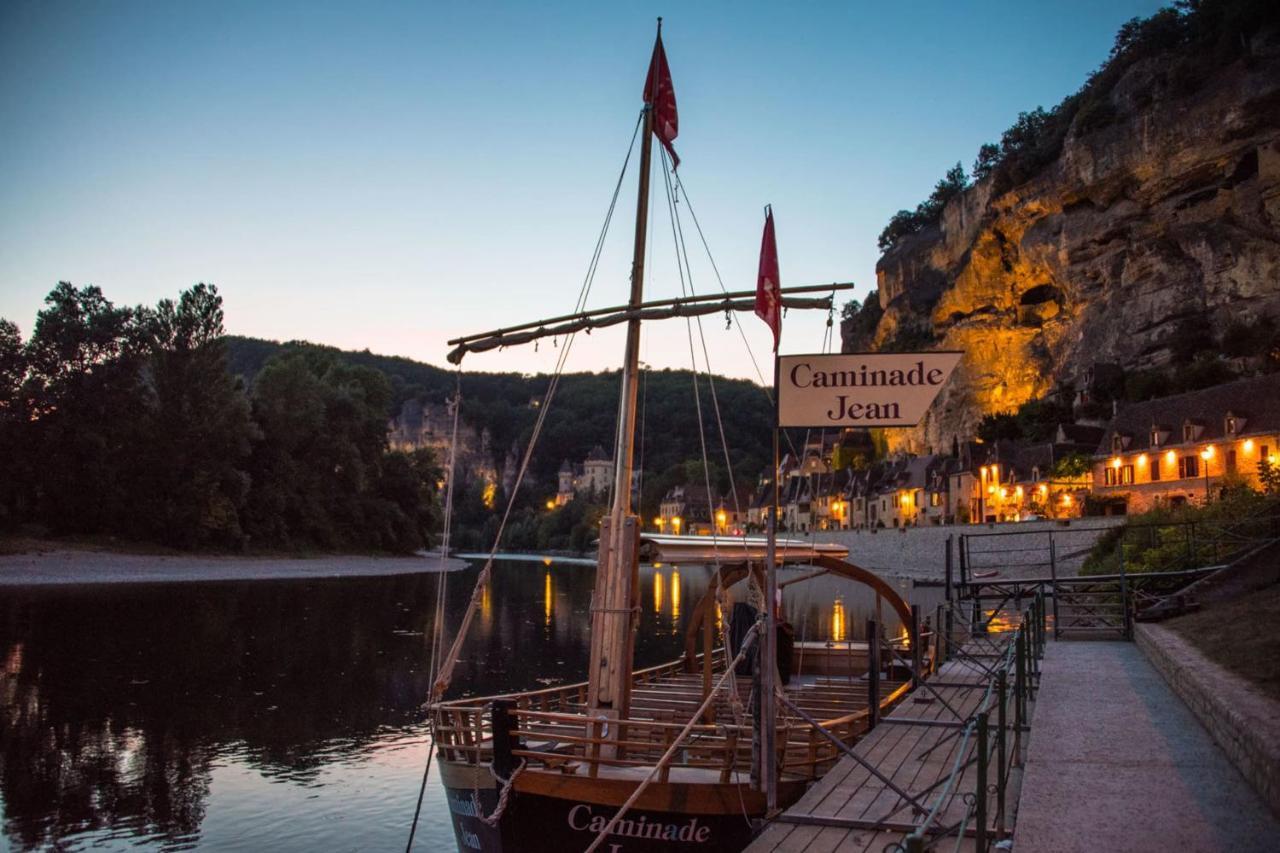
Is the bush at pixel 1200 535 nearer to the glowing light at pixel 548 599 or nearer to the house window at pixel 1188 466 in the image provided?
the glowing light at pixel 548 599

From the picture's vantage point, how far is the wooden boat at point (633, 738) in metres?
9.63

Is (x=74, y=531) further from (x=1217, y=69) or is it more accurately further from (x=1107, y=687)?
(x=1217, y=69)

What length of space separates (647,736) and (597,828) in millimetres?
2199

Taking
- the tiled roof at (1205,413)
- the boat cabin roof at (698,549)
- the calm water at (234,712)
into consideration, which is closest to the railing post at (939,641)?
the boat cabin roof at (698,549)

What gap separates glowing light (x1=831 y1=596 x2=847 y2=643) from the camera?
124 feet

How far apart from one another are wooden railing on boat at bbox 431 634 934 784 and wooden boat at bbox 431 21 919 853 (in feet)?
0.09

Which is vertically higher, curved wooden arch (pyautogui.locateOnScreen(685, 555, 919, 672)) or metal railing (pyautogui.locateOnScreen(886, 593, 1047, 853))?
curved wooden arch (pyautogui.locateOnScreen(685, 555, 919, 672))

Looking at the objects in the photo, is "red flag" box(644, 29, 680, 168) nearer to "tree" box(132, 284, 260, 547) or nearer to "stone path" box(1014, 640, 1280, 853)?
"stone path" box(1014, 640, 1280, 853)

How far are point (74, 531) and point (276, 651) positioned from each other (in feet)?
161

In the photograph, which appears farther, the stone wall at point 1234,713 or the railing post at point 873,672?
the railing post at point 873,672

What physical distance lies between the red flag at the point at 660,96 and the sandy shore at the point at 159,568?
52.0 m

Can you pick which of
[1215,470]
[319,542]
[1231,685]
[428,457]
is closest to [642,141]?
[1231,685]

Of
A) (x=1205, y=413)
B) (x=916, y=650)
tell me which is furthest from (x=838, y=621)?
(x=1205, y=413)

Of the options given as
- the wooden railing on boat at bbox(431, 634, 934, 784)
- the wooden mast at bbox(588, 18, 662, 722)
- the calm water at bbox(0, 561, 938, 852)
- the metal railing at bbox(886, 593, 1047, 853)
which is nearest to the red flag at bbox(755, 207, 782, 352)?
the wooden mast at bbox(588, 18, 662, 722)
